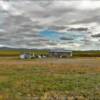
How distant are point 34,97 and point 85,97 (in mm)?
3067

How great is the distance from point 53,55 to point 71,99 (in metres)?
111

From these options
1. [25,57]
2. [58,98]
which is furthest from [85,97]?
[25,57]

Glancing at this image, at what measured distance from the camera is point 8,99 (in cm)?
1597

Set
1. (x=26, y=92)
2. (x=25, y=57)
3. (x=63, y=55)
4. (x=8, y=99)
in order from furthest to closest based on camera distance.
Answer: (x=63, y=55), (x=25, y=57), (x=26, y=92), (x=8, y=99)

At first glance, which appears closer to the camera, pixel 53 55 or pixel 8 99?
pixel 8 99

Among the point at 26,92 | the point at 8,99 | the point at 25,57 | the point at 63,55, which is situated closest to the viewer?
the point at 8,99

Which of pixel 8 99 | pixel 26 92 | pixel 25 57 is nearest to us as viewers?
pixel 8 99

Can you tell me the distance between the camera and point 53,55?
126625 mm

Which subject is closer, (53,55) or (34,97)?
(34,97)

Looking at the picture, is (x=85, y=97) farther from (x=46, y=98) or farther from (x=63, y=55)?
(x=63, y=55)

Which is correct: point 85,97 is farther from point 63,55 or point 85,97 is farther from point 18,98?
point 63,55

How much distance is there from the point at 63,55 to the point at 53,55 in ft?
15.4

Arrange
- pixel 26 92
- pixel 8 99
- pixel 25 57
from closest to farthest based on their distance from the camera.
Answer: pixel 8 99 < pixel 26 92 < pixel 25 57

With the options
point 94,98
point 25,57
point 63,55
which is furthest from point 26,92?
point 63,55
